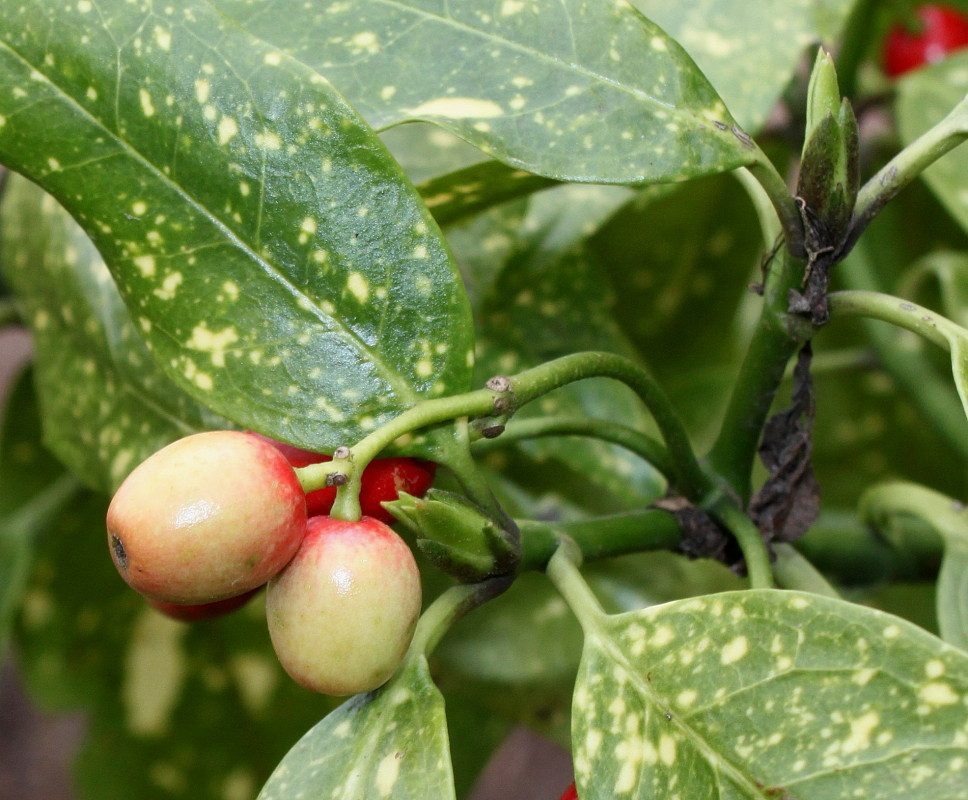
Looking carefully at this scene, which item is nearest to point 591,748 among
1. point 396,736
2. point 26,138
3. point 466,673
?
point 396,736

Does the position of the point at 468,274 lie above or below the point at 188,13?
below

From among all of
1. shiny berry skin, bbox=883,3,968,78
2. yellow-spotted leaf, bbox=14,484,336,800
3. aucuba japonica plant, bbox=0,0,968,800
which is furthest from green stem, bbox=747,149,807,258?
shiny berry skin, bbox=883,3,968,78

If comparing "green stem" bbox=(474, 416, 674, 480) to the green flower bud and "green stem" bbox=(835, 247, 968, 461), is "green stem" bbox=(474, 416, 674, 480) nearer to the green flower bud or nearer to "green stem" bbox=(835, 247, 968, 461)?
the green flower bud

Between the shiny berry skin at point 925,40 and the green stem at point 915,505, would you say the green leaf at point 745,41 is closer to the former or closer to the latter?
the green stem at point 915,505

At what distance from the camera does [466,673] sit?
906 mm

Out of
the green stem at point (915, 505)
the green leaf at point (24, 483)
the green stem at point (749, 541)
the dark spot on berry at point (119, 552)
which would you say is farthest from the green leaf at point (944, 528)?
the green leaf at point (24, 483)

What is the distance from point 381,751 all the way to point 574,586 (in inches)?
4.7

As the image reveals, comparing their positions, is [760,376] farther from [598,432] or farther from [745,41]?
[745,41]

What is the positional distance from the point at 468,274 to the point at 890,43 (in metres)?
0.90

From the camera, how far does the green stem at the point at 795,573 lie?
0.61 meters

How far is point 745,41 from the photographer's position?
800 millimetres

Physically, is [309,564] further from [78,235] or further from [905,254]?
[905,254]

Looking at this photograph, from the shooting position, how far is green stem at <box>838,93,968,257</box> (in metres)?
0.48

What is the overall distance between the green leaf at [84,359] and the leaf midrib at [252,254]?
0.61 ft
